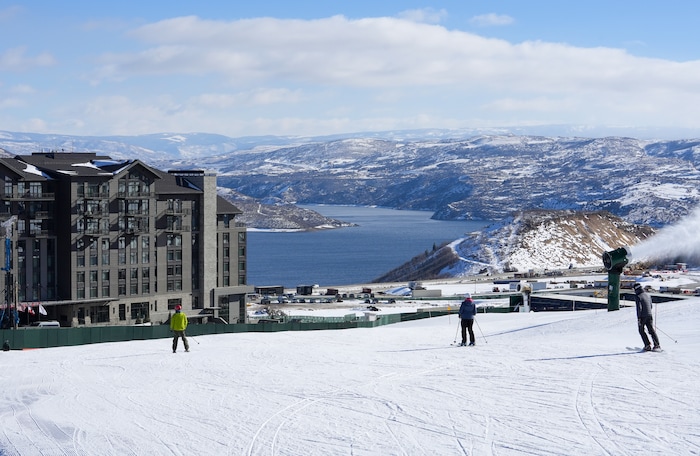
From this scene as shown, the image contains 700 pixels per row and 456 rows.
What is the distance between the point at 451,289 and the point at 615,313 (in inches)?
3757

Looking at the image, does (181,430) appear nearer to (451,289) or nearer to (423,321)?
(423,321)

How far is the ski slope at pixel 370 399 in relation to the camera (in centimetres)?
1561

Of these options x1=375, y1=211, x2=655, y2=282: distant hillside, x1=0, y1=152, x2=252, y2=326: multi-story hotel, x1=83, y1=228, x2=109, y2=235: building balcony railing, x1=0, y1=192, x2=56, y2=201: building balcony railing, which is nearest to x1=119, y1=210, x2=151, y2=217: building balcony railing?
x1=0, y1=152, x2=252, y2=326: multi-story hotel

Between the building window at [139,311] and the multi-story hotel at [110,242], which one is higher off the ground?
the multi-story hotel at [110,242]

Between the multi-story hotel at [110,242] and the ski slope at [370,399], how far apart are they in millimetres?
46377

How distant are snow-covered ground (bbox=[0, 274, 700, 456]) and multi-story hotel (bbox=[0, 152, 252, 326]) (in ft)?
152

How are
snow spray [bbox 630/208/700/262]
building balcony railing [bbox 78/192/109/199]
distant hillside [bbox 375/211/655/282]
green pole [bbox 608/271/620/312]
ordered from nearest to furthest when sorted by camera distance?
green pole [bbox 608/271/620/312], building balcony railing [bbox 78/192/109/199], snow spray [bbox 630/208/700/262], distant hillside [bbox 375/211/655/282]

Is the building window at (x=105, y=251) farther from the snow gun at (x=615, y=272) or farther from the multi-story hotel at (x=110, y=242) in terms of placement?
the snow gun at (x=615, y=272)

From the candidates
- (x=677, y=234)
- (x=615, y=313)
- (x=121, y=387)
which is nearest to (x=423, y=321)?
(x=615, y=313)

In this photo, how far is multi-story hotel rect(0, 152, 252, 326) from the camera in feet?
241

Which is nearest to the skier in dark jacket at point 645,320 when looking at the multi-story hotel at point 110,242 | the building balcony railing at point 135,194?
the multi-story hotel at point 110,242

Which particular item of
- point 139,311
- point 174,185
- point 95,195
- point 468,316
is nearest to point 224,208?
point 174,185

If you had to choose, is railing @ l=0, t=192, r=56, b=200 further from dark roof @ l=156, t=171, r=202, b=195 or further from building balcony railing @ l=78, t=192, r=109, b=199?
dark roof @ l=156, t=171, r=202, b=195

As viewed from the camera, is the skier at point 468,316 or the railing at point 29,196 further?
the railing at point 29,196
